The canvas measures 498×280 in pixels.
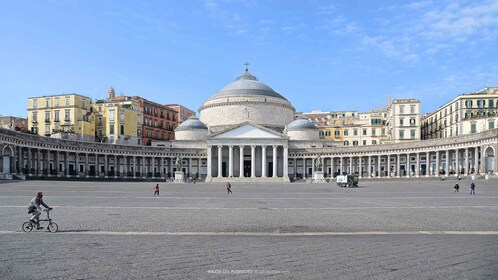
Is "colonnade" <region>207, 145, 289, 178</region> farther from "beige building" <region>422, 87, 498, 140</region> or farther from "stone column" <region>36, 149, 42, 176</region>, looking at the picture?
"beige building" <region>422, 87, 498, 140</region>

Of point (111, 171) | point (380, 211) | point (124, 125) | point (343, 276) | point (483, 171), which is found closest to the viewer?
point (343, 276)

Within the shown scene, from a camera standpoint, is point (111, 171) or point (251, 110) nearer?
point (111, 171)

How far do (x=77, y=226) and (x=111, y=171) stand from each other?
246 ft

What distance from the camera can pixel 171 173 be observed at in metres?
101

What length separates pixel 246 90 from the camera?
114m

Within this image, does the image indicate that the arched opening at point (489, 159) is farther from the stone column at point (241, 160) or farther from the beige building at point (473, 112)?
the stone column at point (241, 160)

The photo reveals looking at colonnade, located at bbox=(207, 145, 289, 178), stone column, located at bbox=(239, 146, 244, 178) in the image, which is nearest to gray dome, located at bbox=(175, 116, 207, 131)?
colonnade, located at bbox=(207, 145, 289, 178)

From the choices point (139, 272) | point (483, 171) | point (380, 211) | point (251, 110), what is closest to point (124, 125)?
point (251, 110)

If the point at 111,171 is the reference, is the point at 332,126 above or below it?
above

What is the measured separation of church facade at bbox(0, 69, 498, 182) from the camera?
238 feet

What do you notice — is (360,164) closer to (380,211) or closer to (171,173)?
(171,173)

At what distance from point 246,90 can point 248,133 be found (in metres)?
20.6

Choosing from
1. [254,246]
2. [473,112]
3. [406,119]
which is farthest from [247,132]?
[254,246]

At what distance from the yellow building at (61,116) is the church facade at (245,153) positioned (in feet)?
25.4
